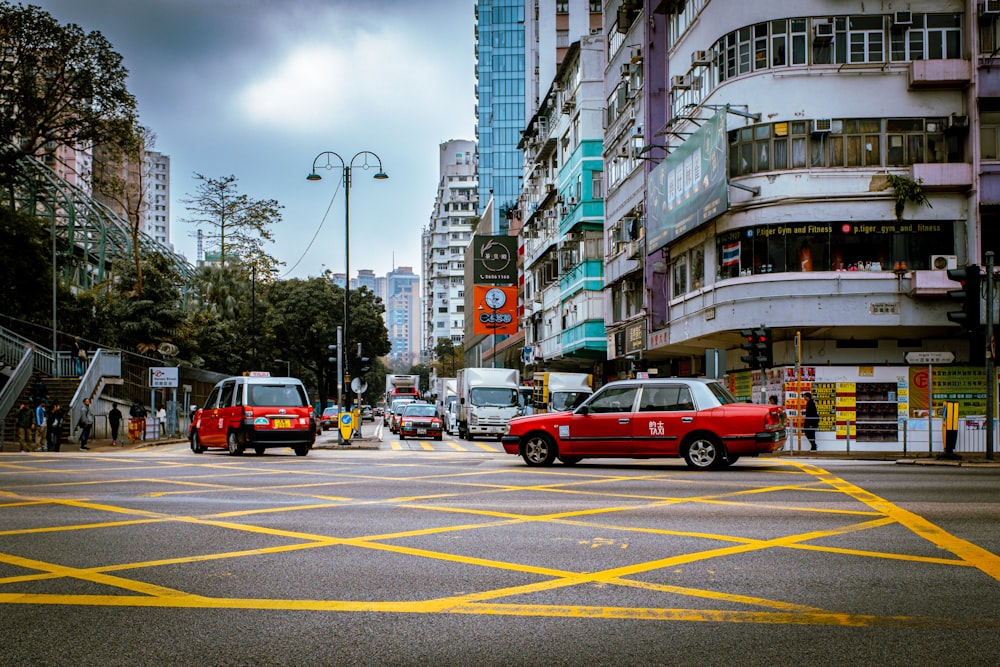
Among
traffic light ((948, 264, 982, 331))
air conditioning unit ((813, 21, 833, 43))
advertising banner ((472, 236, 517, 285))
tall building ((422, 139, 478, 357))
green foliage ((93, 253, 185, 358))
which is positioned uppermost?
tall building ((422, 139, 478, 357))

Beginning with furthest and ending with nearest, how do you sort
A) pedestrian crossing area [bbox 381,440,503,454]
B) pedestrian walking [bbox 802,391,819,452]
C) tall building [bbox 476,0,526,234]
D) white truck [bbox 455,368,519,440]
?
tall building [bbox 476,0,526,234], white truck [bbox 455,368,519,440], pedestrian crossing area [bbox 381,440,503,454], pedestrian walking [bbox 802,391,819,452]

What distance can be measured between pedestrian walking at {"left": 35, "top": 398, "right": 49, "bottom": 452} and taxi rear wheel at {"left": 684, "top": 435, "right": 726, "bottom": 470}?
2077cm

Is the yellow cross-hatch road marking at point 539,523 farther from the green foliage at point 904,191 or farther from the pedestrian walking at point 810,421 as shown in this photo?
the green foliage at point 904,191

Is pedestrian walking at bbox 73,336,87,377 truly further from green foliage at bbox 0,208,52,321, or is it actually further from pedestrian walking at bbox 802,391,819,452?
pedestrian walking at bbox 802,391,819,452

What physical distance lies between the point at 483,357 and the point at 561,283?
134 feet

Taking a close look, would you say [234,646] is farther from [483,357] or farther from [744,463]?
[483,357]

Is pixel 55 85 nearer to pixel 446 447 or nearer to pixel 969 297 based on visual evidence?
pixel 446 447

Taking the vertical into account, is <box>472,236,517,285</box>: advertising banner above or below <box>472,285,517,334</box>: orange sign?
above

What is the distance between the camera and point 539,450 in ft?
67.0

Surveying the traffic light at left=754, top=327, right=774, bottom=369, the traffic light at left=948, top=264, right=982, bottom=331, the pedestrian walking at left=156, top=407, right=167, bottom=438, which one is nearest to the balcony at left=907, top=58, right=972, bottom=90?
the traffic light at left=754, top=327, right=774, bottom=369

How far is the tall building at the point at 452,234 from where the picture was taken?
15800cm

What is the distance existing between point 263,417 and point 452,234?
13415 centimetres

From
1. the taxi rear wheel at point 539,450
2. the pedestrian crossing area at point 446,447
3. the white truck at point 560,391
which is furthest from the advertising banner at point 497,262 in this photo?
the taxi rear wheel at point 539,450

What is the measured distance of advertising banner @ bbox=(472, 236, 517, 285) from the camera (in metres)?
60.0
